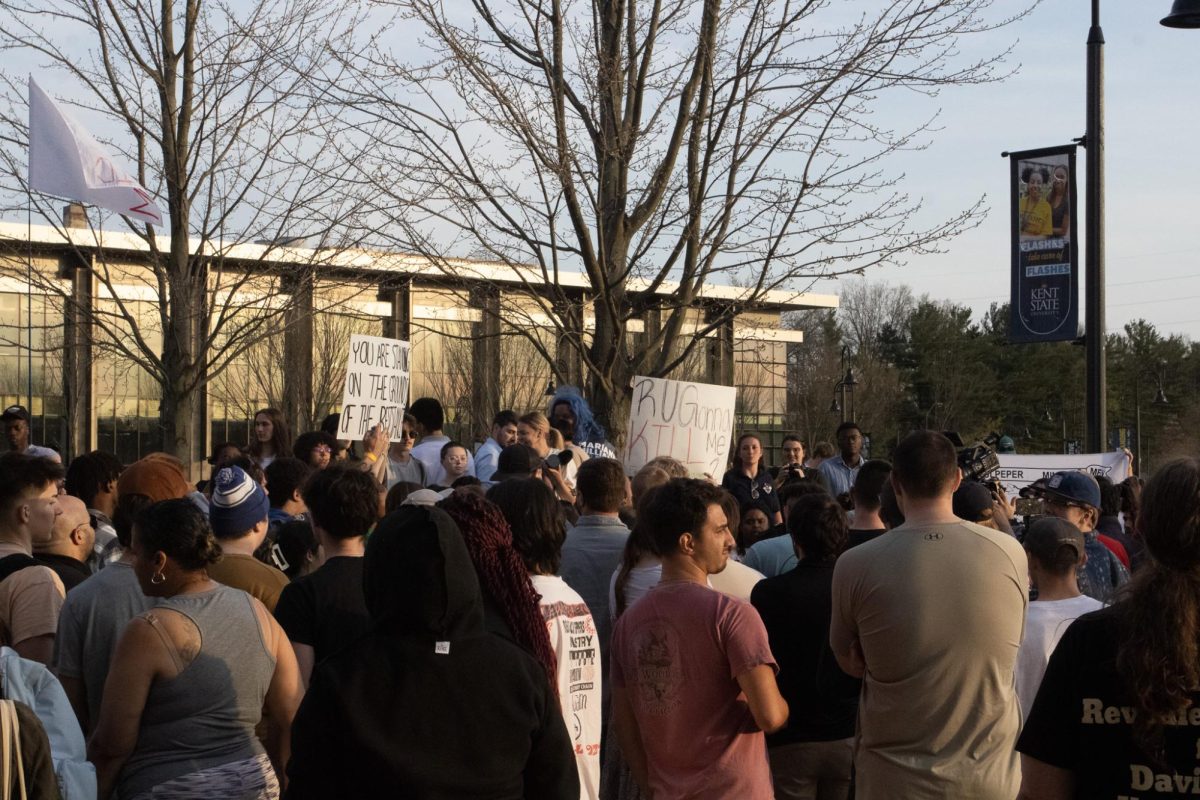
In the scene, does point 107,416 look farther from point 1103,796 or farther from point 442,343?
point 1103,796

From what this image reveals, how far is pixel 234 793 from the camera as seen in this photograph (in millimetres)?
4316

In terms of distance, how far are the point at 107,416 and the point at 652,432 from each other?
3560 cm

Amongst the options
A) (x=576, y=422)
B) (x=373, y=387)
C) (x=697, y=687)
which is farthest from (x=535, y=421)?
(x=697, y=687)

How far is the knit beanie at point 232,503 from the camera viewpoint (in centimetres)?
537

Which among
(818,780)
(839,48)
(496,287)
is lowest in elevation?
(818,780)

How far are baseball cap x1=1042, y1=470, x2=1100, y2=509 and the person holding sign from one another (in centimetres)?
453

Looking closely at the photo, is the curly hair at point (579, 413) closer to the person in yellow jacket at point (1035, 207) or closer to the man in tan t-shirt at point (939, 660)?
the person in yellow jacket at point (1035, 207)

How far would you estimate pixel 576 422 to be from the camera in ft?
35.1

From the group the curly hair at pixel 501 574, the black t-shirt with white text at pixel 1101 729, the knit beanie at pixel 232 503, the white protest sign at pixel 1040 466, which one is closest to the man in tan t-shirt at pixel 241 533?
the knit beanie at pixel 232 503

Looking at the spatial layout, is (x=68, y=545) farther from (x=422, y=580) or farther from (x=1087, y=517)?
(x=1087, y=517)

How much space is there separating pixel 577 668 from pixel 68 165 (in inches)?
330

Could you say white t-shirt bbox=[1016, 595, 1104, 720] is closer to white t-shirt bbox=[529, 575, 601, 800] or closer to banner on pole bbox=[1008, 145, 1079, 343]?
white t-shirt bbox=[529, 575, 601, 800]

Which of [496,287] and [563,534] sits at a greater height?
[496,287]

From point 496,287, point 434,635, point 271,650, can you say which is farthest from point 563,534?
point 496,287
